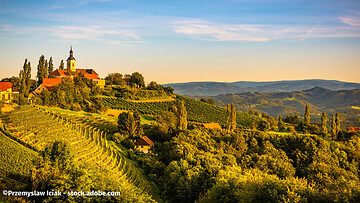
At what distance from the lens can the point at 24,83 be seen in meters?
47.9

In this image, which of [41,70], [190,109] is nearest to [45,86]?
[41,70]

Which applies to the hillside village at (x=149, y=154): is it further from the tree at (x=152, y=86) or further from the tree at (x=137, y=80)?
the tree at (x=137, y=80)

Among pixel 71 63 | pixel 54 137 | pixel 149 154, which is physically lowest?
pixel 149 154

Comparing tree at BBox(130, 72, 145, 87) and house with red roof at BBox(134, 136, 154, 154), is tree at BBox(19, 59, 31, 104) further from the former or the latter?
tree at BBox(130, 72, 145, 87)

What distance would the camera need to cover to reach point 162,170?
121 feet

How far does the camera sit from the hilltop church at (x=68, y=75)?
2558 inches

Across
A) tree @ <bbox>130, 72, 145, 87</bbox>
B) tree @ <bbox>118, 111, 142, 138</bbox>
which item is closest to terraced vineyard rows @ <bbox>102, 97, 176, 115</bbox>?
tree @ <bbox>130, 72, 145, 87</bbox>

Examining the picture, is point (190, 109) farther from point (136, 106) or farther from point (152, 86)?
point (152, 86)

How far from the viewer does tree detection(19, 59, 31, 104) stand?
45.8 meters

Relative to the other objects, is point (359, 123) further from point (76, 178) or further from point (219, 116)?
point (76, 178)

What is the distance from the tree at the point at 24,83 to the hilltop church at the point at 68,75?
365cm

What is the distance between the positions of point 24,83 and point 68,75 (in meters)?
37.0

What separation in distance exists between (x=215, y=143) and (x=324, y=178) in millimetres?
16922

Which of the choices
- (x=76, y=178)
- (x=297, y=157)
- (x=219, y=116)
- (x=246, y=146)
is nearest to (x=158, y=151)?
(x=246, y=146)
